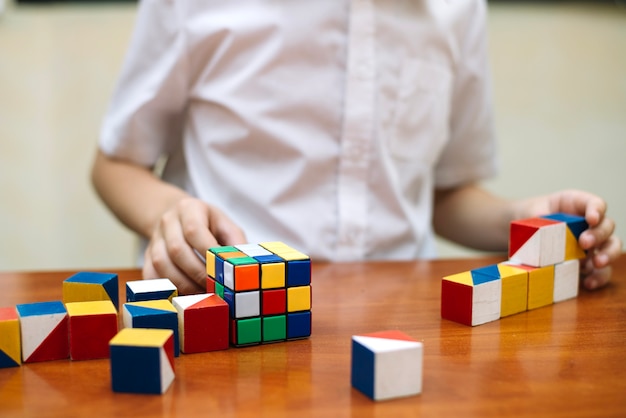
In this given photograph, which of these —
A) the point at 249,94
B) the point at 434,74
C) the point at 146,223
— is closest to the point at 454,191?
the point at 434,74

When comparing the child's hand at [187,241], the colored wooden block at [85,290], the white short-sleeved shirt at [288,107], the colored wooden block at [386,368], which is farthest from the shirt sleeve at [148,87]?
the colored wooden block at [386,368]

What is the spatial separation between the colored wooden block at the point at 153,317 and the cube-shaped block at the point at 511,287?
32cm

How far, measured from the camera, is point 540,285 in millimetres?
729

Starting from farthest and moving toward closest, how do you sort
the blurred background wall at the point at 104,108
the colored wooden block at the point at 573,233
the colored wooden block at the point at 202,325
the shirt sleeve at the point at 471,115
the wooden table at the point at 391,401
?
the blurred background wall at the point at 104,108, the shirt sleeve at the point at 471,115, the colored wooden block at the point at 573,233, the colored wooden block at the point at 202,325, the wooden table at the point at 391,401

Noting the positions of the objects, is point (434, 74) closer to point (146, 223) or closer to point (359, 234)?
point (359, 234)

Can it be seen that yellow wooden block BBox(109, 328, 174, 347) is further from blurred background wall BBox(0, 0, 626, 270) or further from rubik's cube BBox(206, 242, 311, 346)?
blurred background wall BBox(0, 0, 626, 270)

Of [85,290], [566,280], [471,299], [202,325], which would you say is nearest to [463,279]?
[471,299]

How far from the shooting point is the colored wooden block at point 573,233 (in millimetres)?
774

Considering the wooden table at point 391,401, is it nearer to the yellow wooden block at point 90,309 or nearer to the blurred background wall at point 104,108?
the yellow wooden block at point 90,309

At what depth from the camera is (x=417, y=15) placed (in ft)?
3.49

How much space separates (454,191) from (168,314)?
838mm

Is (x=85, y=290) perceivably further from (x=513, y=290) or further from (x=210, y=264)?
(x=513, y=290)

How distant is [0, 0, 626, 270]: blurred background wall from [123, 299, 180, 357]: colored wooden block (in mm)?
1217

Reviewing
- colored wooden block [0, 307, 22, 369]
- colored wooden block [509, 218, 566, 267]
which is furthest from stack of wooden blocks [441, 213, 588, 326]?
colored wooden block [0, 307, 22, 369]
